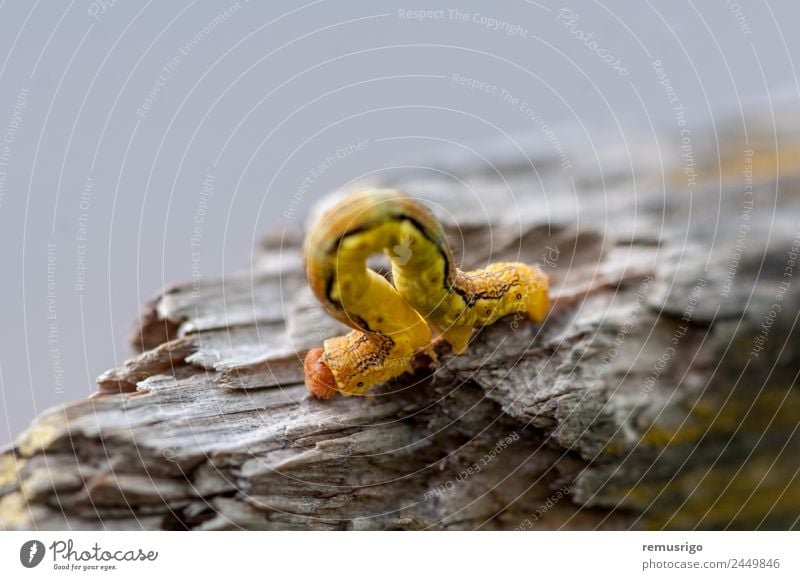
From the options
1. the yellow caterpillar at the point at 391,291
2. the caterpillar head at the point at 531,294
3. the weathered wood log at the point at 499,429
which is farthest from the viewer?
the caterpillar head at the point at 531,294

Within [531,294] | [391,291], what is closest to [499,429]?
[531,294]

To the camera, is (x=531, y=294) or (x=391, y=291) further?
(x=531, y=294)

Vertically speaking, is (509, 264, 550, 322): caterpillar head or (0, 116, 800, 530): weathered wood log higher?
(509, 264, 550, 322): caterpillar head

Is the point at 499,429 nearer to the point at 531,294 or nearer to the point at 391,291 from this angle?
the point at 531,294

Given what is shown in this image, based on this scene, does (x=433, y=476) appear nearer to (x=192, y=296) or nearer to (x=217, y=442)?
(x=217, y=442)

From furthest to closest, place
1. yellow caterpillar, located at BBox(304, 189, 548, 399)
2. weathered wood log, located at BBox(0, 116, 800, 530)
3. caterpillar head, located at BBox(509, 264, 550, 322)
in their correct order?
caterpillar head, located at BBox(509, 264, 550, 322)
weathered wood log, located at BBox(0, 116, 800, 530)
yellow caterpillar, located at BBox(304, 189, 548, 399)
